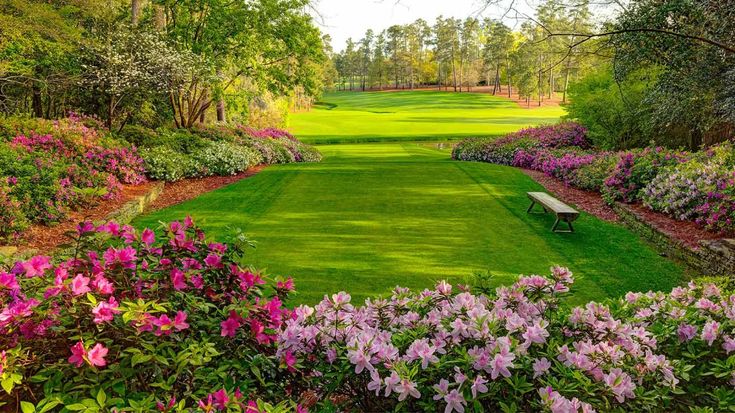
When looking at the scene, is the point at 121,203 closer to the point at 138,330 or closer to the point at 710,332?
the point at 138,330

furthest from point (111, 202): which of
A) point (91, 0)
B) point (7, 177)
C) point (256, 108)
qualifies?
point (256, 108)

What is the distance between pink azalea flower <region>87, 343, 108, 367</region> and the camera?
6.54 ft

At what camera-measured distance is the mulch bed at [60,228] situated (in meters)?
7.89

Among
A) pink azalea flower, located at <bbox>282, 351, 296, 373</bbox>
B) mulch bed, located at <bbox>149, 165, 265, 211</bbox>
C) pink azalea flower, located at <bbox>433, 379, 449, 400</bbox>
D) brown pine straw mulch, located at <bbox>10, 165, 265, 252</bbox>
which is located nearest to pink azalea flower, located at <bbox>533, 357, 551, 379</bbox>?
pink azalea flower, located at <bbox>433, 379, 449, 400</bbox>

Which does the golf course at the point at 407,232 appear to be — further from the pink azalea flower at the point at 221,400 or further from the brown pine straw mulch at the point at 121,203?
the pink azalea flower at the point at 221,400

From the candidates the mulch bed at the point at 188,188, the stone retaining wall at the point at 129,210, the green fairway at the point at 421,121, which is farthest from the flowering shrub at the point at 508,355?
the green fairway at the point at 421,121

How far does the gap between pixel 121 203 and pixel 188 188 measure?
327cm

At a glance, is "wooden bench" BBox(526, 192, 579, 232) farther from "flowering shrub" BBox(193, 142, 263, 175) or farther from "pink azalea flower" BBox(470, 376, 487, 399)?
"flowering shrub" BBox(193, 142, 263, 175)

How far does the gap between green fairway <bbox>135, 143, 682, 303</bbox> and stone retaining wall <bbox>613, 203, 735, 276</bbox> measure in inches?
9.7

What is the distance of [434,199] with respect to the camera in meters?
12.0

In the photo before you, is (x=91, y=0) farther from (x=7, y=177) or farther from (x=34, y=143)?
(x=7, y=177)

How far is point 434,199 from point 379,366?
9674 mm

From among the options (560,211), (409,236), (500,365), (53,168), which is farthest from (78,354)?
(53,168)

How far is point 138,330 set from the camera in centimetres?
211
